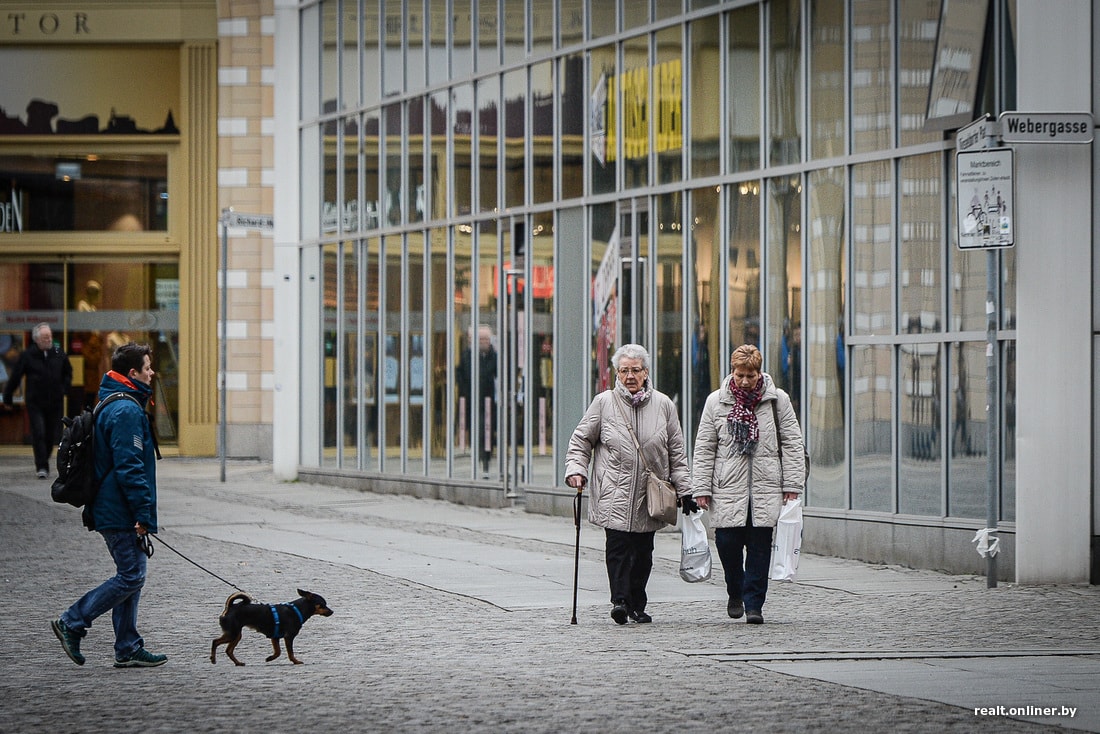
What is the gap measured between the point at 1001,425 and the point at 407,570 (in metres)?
4.67

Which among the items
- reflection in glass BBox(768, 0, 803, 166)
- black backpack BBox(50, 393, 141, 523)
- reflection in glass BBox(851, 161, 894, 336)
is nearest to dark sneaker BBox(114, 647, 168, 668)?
black backpack BBox(50, 393, 141, 523)

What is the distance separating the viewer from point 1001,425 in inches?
505

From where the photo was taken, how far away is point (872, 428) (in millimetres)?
14180

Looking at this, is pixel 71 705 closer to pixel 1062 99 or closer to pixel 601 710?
pixel 601 710

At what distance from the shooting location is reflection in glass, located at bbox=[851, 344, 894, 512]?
14000 millimetres

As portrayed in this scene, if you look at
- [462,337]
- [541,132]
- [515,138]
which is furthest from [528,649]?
[462,337]

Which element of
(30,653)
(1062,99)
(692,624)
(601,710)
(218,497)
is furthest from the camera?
(218,497)

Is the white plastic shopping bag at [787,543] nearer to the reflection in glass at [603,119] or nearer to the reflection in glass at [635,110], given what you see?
the reflection in glass at [635,110]

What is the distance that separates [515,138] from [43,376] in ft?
25.5

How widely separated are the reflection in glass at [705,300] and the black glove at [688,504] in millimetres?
5187

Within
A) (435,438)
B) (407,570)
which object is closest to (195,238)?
(435,438)

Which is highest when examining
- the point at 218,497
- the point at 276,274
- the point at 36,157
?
the point at 36,157

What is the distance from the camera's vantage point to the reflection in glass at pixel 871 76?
14141 mm

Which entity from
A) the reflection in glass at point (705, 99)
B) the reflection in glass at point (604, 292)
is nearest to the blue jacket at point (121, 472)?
the reflection in glass at point (705, 99)
